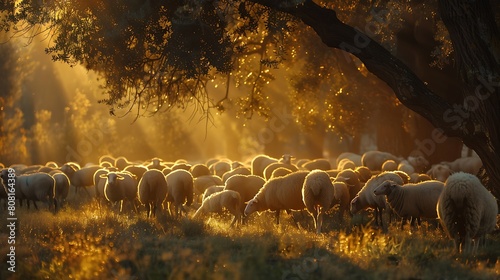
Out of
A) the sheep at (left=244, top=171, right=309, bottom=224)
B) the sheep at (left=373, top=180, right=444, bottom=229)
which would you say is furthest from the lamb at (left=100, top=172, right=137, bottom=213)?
the sheep at (left=373, top=180, right=444, bottom=229)

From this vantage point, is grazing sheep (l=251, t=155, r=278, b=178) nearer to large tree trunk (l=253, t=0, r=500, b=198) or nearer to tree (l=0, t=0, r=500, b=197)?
tree (l=0, t=0, r=500, b=197)

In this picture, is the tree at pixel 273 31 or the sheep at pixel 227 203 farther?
the sheep at pixel 227 203

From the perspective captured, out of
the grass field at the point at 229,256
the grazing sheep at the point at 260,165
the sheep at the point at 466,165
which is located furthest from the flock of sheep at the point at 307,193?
the sheep at the point at 466,165

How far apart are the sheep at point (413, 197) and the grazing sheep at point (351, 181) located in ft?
11.2

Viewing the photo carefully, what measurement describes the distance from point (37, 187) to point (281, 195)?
23.7 feet

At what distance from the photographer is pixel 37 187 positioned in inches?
785

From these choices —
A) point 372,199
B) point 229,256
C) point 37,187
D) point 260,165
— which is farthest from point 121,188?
point 229,256

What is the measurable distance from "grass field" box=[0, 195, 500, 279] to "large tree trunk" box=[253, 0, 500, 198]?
1.95m

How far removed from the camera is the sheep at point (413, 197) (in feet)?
50.3

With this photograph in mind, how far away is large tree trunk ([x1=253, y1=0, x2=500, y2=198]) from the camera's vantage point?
43.3ft

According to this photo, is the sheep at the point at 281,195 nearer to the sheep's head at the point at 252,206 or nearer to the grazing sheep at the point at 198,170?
the sheep's head at the point at 252,206

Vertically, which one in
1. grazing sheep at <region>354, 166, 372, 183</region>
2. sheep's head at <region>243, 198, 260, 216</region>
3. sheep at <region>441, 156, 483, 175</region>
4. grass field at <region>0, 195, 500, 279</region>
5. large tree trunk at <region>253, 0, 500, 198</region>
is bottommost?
grass field at <region>0, 195, 500, 279</region>

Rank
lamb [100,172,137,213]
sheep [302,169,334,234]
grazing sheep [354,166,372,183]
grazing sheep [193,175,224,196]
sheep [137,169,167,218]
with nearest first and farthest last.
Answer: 1. sheep [302,169,334,234]
2. sheep [137,169,167,218]
3. lamb [100,172,137,213]
4. grazing sheep [354,166,372,183]
5. grazing sheep [193,175,224,196]

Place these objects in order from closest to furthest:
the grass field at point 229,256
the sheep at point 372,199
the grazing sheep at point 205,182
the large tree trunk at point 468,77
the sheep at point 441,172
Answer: the grass field at point 229,256 < the large tree trunk at point 468,77 < the sheep at point 372,199 < the grazing sheep at point 205,182 < the sheep at point 441,172
